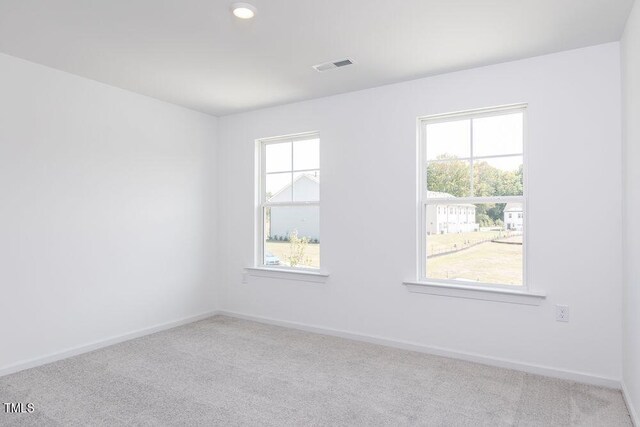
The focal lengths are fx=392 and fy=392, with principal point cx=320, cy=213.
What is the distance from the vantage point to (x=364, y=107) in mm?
3902

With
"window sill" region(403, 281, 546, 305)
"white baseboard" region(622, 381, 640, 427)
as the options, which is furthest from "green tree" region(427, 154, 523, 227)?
"white baseboard" region(622, 381, 640, 427)

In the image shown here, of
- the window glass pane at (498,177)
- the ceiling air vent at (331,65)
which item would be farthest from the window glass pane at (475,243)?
the ceiling air vent at (331,65)

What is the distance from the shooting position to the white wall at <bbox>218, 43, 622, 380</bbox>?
2.87 meters

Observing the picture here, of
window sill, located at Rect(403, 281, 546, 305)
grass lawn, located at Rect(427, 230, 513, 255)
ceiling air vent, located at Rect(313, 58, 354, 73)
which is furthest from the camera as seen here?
grass lawn, located at Rect(427, 230, 513, 255)

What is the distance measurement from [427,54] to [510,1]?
0.80 metres

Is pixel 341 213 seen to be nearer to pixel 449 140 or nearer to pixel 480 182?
pixel 449 140

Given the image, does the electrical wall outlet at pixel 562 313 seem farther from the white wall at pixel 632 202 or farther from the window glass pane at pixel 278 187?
the window glass pane at pixel 278 187

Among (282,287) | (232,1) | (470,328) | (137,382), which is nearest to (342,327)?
(282,287)

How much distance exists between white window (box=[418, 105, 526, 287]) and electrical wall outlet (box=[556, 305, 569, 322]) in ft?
1.02

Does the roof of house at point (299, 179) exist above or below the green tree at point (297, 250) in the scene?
above

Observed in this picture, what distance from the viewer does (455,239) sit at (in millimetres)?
3535

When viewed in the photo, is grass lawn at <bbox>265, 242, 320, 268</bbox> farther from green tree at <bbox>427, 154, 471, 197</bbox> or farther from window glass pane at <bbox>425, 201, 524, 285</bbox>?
green tree at <bbox>427, 154, 471, 197</bbox>

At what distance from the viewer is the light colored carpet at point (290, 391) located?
2.40 metres

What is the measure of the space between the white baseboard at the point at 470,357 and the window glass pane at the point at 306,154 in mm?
1758
